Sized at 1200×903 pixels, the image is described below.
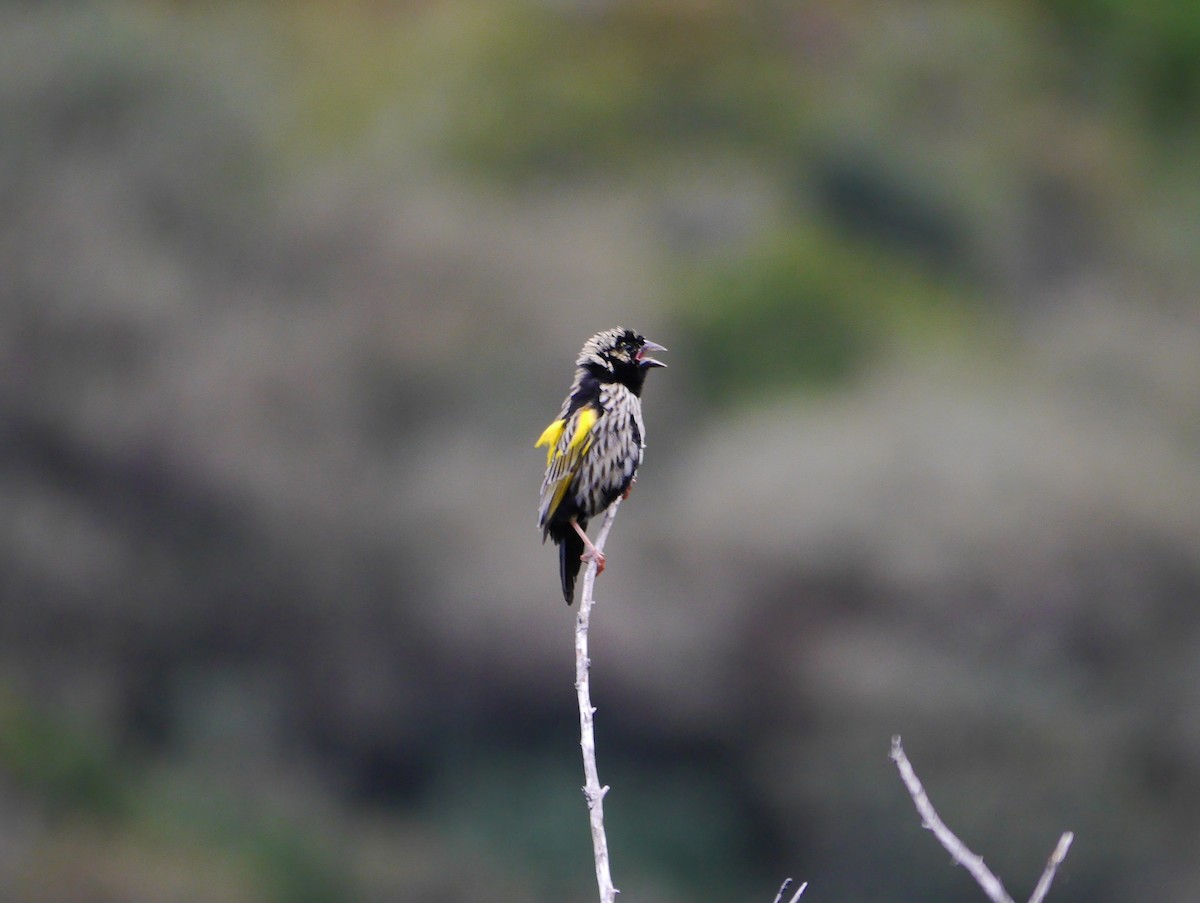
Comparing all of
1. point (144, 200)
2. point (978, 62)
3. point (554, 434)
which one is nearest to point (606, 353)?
point (554, 434)

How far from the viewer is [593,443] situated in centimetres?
712

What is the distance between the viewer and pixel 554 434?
7.38 metres

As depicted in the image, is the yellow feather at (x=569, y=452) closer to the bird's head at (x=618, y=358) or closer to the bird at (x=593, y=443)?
the bird at (x=593, y=443)

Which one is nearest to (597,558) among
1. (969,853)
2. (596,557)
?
(596,557)

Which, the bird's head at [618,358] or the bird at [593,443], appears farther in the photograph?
the bird's head at [618,358]

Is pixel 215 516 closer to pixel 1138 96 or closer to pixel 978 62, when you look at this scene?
pixel 978 62

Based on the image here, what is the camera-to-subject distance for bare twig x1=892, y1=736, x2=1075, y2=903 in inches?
128

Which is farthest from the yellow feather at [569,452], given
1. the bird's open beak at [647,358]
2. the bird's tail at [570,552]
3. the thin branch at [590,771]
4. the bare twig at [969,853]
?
the bare twig at [969,853]

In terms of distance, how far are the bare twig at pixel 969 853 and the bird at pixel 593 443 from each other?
349 cm

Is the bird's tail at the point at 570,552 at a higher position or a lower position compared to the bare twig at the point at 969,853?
higher

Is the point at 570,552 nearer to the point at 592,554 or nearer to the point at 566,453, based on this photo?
the point at 566,453

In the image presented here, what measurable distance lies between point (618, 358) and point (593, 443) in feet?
1.85

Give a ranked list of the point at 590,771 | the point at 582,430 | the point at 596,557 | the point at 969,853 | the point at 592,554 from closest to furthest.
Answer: the point at 969,853
the point at 590,771
the point at 596,557
the point at 592,554
the point at 582,430

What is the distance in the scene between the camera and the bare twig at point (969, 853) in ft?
10.7
